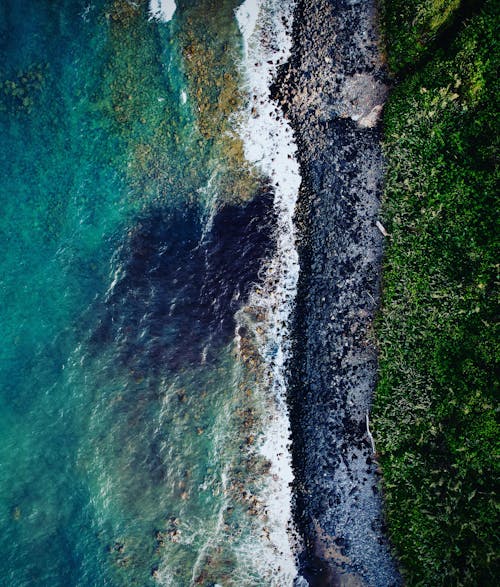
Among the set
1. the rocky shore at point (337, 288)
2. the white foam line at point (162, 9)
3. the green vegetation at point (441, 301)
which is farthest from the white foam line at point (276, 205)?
the green vegetation at point (441, 301)

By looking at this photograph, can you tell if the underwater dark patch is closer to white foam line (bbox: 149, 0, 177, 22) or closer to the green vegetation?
the green vegetation

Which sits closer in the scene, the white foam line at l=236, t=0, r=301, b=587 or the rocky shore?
the rocky shore

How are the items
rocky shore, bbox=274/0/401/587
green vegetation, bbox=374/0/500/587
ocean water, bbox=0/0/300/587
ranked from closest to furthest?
1. green vegetation, bbox=374/0/500/587
2. rocky shore, bbox=274/0/401/587
3. ocean water, bbox=0/0/300/587

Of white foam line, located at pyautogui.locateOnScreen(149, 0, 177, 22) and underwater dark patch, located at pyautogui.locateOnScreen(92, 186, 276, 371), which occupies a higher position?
white foam line, located at pyautogui.locateOnScreen(149, 0, 177, 22)

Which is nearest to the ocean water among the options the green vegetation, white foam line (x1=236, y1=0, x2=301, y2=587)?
white foam line (x1=236, y1=0, x2=301, y2=587)

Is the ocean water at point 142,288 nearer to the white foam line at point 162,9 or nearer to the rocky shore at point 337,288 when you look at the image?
the white foam line at point 162,9

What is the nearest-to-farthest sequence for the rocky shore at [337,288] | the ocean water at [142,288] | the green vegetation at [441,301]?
the green vegetation at [441,301] → the rocky shore at [337,288] → the ocean water at [142,288]

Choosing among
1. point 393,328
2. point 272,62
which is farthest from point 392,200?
point 272,62

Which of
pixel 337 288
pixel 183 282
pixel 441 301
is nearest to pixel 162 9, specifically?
pixel 183 282
